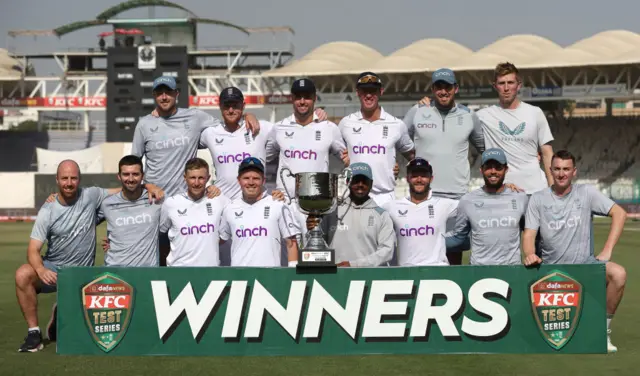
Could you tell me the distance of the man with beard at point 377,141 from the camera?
27.7 ft

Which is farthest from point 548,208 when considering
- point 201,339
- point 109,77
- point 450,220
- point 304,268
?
point 109,77

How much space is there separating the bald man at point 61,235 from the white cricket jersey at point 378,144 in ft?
6.80

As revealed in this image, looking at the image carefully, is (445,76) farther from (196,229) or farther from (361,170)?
(196,229)

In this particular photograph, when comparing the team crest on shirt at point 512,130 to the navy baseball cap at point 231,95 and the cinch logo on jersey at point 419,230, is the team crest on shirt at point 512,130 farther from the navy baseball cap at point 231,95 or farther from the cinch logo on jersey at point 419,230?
the navy baseball cap at point 231,95

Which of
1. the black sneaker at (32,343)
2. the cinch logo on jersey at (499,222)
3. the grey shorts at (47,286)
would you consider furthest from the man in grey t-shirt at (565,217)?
the black sneaker at (32,343)

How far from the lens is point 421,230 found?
7.86 metres

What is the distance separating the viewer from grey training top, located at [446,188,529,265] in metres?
7.66

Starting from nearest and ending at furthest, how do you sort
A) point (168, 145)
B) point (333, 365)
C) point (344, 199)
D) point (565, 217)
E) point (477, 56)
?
point (333, 365) → point (565, 217) → point (344, 199) → point (168, 145) → point (477, 56)

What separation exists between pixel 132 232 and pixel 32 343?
1335 mm

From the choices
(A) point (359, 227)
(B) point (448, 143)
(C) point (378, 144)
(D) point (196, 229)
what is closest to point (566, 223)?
(B) point (448, 143)

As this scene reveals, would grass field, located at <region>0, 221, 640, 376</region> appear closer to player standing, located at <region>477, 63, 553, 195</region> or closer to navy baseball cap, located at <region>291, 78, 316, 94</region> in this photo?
player standing, located at <region>477, 63, 553, 195</region>

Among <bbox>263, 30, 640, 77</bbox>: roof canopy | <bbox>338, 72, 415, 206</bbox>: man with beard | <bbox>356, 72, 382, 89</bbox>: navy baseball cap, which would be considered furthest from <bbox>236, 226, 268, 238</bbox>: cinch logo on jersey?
<bbox>263, 30, 640, 77</bbox>: roof canopy

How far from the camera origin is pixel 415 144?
343 inches

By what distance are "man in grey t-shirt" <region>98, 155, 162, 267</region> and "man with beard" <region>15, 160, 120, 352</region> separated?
0.70 ft
